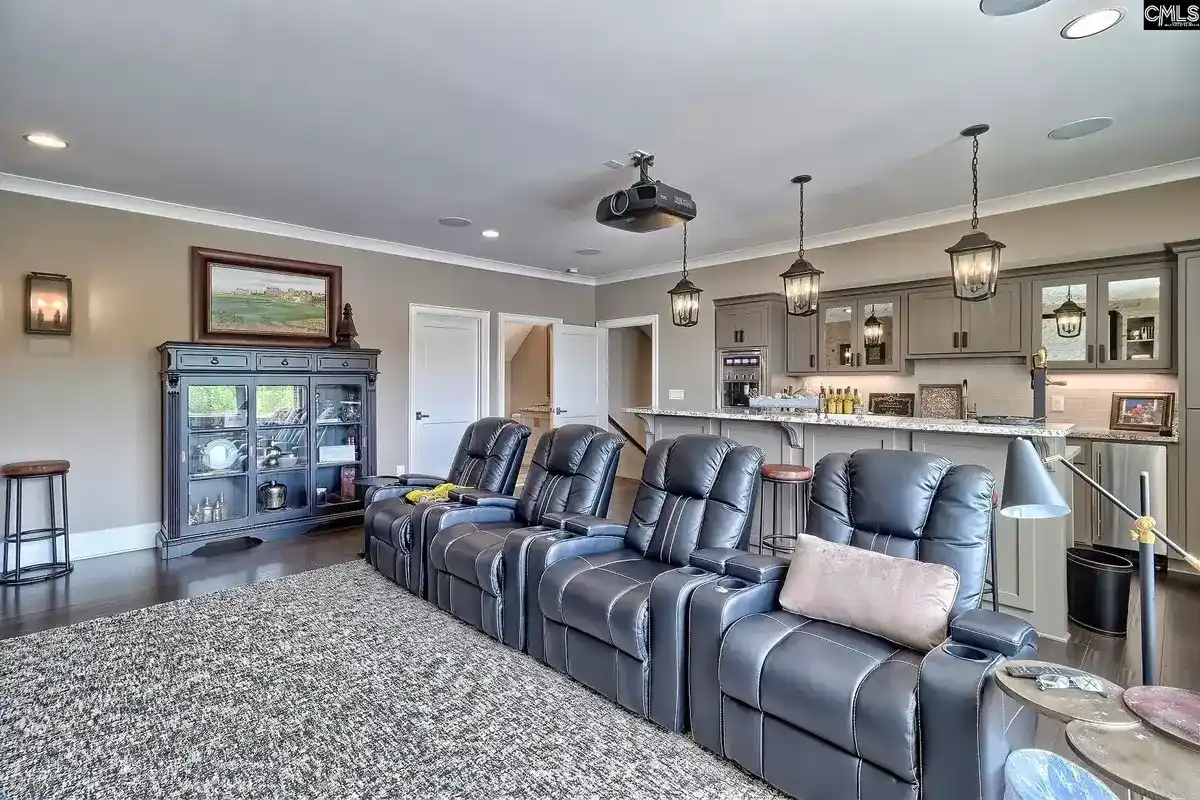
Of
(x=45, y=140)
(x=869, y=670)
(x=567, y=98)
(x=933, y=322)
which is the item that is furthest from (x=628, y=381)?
(x=869, y=670)

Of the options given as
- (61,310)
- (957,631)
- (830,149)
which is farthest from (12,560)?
(830,149)

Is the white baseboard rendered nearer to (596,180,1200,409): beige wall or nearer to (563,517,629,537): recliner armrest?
(563,517,629,537): recliner armrest

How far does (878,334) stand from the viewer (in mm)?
5578

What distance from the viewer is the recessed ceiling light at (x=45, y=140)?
3.52 m

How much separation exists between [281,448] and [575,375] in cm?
375

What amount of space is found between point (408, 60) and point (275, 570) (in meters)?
3.51

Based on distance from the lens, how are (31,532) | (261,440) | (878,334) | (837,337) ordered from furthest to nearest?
1. (837,337)
2. (878,334)
3. (261,440)
4. (31,532)

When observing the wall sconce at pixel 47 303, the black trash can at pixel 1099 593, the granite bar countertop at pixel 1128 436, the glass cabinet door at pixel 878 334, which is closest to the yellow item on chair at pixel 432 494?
the wall sconce at pixel 47 303

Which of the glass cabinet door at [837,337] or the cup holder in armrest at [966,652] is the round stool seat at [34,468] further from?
the glass cabinet door at [837,337]

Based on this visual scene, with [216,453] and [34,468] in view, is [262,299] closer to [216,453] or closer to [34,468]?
[216,453]

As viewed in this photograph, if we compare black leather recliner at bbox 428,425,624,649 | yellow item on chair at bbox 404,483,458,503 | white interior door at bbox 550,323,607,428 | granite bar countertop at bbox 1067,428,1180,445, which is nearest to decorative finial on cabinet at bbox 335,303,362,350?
yellow item on chair at bbox 404,483,458,503

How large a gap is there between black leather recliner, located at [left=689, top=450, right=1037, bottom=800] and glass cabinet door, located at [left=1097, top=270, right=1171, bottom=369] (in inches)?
130

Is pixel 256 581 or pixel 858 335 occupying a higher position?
pixel 858 335

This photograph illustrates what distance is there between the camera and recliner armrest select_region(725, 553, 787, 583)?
2.26 meters
